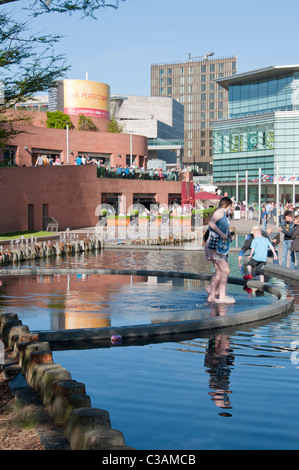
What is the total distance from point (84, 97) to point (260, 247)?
45285 millimetres

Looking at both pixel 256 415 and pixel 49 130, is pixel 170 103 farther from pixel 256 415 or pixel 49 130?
pixel 256 415

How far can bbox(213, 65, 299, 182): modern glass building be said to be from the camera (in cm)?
9062

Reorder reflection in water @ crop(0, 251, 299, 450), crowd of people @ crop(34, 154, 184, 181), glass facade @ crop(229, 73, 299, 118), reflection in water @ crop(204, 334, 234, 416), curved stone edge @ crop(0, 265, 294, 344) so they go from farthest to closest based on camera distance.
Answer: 1. glass facade @ crop(229, 73, 299, 118)
2. crowd of people @ crop(34, 154, 184, 181)
3. curved stone edge @ crop(0, 265, 294, 344)
4. reflection in water @ crop(204, 334, 234, 416)
5. reflection in water @ crop(0, 251, 299, 450)

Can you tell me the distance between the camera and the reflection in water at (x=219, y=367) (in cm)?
624

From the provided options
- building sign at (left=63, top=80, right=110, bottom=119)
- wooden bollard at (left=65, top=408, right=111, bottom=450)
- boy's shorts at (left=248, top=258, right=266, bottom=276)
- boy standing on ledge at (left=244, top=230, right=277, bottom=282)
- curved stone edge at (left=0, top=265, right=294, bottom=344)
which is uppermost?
building sign at (left=63, top=80, right=110, bottom=119)

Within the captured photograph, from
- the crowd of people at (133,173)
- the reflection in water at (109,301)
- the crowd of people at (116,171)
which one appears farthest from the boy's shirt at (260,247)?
the crowd of people at (133,173)

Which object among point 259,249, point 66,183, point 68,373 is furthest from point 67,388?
point 66,183

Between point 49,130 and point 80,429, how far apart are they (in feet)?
151

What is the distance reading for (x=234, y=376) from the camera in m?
6.98

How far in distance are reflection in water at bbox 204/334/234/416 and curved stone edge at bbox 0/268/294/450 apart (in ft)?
2.51

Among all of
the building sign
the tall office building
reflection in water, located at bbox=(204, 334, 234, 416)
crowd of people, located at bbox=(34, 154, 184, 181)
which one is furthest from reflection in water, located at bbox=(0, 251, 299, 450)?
the tall office building

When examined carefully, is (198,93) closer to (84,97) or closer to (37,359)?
(84,97)

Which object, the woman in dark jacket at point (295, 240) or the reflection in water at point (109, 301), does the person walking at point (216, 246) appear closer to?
the reflection in water at point (109, 301)

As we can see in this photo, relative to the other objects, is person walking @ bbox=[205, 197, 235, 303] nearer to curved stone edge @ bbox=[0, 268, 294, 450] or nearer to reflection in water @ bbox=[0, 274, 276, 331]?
reflection in water @ bbox=[0, 274, 276, 331]
